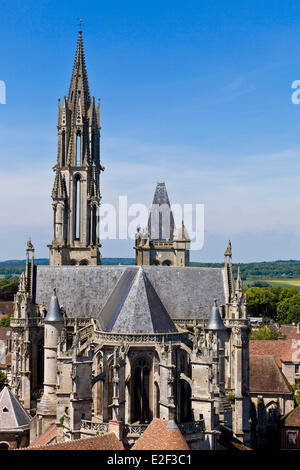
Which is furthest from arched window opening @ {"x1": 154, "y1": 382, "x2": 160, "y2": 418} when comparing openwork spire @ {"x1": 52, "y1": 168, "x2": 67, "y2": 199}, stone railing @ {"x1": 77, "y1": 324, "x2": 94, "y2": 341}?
openwork spire @ {"x1": 52, "y1": 168, "x2": 67, "y2": 199}

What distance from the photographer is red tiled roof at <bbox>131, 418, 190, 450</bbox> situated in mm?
27312

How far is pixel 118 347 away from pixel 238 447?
11608mm

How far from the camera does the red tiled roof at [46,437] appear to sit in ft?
134

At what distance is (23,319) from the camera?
5084cm

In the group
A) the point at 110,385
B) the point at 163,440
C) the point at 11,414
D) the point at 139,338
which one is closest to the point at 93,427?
the point at 110,385

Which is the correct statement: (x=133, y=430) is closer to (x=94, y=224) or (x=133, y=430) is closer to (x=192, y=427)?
(x=192, y=427)

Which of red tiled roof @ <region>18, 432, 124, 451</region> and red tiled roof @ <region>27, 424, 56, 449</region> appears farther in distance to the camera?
red tiled roof @ <region>27, 424, 56, 449</region>

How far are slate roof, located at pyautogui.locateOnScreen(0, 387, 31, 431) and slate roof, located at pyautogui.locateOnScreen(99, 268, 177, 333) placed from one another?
8.74 metres

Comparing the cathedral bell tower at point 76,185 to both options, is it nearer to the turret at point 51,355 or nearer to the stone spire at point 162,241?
the stone spire at point 162,241

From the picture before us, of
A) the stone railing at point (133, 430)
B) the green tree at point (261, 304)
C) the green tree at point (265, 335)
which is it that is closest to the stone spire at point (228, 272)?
the stone railing at point (133, 430)

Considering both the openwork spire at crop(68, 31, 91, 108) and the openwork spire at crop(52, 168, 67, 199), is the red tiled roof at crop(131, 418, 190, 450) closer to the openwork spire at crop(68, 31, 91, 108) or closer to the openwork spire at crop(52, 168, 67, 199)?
the openwork spire at crop(52, 168, 67, 199)

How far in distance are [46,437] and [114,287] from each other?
46.3 feet

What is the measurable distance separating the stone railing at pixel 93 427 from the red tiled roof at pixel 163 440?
28.5 ft
